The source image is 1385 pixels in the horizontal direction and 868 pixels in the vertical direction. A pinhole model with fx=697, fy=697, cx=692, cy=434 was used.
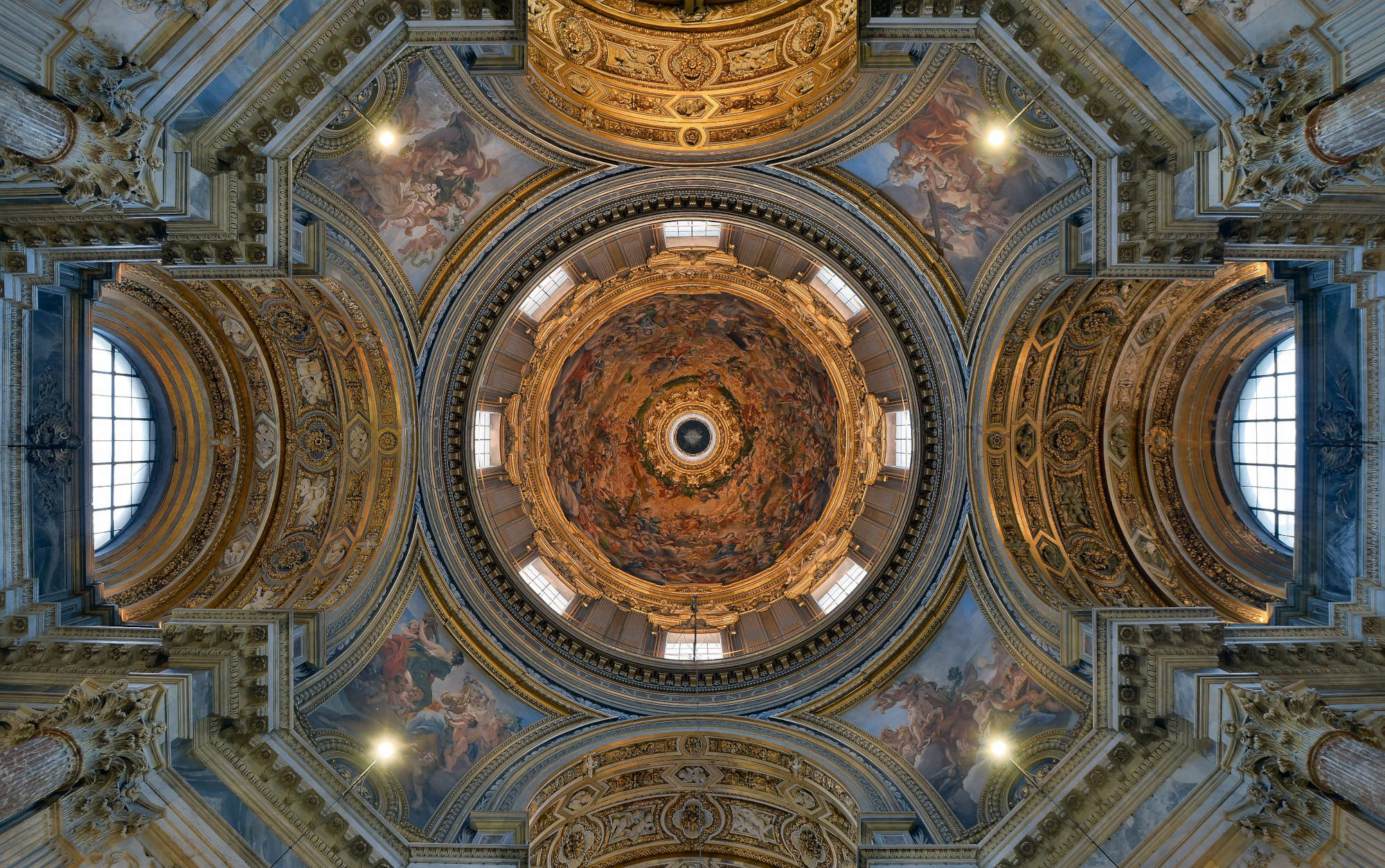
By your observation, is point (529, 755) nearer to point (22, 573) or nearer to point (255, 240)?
point (22, 573)

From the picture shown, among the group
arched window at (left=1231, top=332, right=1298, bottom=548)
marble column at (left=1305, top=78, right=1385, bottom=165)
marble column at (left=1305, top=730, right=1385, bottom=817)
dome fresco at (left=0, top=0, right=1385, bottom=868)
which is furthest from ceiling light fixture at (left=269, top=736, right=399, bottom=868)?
arched window at (left=1231, top=332, right=1298, bottom=548)

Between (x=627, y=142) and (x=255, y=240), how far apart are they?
9.31 metres

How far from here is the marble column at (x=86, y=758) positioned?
34.1ft

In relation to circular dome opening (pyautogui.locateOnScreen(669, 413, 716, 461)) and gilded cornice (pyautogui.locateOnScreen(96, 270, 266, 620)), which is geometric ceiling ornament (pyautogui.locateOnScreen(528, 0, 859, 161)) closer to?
gilded cornice (pyautogui.locateOnScreen(96, 270, 266, 620))

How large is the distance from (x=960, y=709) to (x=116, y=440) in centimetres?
2292

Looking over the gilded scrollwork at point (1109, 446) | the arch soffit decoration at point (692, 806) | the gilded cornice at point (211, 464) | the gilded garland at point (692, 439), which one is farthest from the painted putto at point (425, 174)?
the arch soffit decoration at point (692, 806)

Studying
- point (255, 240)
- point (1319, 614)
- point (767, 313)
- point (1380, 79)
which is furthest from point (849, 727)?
point (255, 240)

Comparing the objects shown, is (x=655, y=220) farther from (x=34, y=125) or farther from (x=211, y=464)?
(x=211, y=464)

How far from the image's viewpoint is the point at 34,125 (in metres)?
9.90

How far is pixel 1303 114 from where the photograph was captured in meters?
10.7

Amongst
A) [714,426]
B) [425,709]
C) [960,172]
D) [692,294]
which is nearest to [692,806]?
[425,709]

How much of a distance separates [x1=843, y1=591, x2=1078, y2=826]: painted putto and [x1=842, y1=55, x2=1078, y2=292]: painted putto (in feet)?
31.8

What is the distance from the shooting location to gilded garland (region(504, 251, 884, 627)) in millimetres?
23828

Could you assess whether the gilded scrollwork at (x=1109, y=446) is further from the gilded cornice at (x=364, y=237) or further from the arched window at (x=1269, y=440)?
the gilded cornice at (x=364, y=237)
